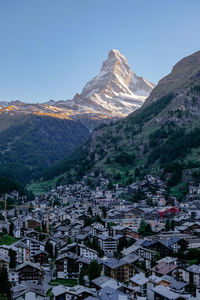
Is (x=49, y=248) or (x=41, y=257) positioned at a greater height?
(x=49, y=248)

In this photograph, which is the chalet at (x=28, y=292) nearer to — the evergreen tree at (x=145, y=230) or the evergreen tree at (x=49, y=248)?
the evergreen tree at (x=49, y=248)

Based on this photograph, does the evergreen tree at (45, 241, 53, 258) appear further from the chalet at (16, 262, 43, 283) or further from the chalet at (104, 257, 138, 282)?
the chalet at (104, 257, 138, 282)

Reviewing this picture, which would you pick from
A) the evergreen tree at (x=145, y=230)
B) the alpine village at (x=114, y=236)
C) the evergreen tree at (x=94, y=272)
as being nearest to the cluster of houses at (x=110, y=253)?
the alpine village at (x=114, y=236)

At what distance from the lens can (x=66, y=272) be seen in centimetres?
7456

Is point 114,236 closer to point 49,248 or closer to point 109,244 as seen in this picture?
point 109,244

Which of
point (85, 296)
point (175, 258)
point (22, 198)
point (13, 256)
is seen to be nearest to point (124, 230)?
point (175, 258)

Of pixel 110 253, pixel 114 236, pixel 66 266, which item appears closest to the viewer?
pixel 66 266

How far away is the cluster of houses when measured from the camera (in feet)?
199

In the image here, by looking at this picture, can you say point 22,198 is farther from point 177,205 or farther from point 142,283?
point 142,283

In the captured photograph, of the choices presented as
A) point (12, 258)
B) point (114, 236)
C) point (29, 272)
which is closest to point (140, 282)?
point (29, 272)

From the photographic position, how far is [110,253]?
88.3m

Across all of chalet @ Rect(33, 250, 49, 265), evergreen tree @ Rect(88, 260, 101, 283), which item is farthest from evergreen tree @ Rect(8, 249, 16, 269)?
evergreen tree @ Rect(88, 260, 101, 283)

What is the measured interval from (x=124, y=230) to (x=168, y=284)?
37.2 m

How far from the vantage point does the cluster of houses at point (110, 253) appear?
60562 millimetres
